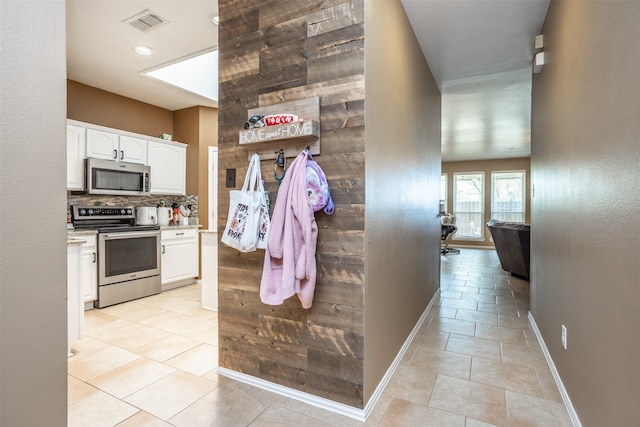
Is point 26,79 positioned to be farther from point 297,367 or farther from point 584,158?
point 584,158

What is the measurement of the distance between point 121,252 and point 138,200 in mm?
1033

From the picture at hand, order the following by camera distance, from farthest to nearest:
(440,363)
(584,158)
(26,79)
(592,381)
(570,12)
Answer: (440,363)
(570,12)
(584,158)
(592,381)
(26,79)

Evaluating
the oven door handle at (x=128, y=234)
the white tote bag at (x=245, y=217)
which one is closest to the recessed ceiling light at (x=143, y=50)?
the oven door handle at (x=128, y=234)

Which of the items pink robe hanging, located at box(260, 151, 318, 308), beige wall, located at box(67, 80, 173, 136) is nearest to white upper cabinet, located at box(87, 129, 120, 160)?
beige wall, located at box(67, 80, 173, 136)

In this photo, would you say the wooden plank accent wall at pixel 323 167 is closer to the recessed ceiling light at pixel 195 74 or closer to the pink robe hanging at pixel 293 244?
the pink robe hanging at pixel 293 244

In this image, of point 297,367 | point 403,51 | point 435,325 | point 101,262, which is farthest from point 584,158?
point 101,262

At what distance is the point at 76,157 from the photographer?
388cm

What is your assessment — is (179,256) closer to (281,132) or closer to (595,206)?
(281,132)

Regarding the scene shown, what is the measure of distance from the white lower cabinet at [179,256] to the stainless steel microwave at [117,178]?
661mm

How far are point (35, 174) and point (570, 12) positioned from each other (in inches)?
104

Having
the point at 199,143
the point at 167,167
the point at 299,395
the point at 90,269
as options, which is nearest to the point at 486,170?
the point at 199,143

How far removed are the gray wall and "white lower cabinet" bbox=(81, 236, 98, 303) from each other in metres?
3.39

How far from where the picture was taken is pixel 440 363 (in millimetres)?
2484

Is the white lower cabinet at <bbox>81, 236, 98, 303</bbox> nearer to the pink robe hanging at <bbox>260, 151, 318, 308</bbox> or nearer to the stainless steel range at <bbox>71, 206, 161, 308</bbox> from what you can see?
the stainless steel range at <bbox>71, 206, 161, 308</bbox>
